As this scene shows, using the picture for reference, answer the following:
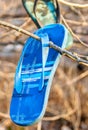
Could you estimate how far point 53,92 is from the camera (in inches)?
113

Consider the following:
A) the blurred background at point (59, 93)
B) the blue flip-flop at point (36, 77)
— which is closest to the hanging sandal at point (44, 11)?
the blue flip-flop at point (36, 77)

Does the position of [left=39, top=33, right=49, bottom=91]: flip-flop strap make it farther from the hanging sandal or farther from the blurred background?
the blurred background

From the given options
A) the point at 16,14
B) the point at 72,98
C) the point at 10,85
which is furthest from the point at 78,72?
the point at 16,14

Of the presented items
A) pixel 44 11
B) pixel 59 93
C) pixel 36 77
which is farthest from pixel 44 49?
pixel 59 93

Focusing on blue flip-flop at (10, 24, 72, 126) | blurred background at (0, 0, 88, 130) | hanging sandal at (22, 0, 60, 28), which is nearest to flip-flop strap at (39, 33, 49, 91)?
blue flip-flop at (10, 24, 72, 126)

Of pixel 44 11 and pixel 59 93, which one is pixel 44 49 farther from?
pixel 59 93

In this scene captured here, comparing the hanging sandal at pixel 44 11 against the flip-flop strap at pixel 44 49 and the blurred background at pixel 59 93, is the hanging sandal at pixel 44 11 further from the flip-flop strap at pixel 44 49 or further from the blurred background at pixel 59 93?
the blurred background at pixel 59 93

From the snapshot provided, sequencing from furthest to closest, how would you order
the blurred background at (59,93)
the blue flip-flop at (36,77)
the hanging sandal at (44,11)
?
the blurred background at (59,93) < the hanging sandal at (44,11) < the blue flip-flop at (36,77)

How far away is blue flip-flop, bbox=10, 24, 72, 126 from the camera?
119 centimetres

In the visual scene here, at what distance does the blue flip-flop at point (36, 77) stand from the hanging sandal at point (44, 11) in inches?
8.5

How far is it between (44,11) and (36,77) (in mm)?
345

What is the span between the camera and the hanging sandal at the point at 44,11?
1.52 metres

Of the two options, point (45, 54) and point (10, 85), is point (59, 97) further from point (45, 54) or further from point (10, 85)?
point (45, 54)

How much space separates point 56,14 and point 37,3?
64 mm
